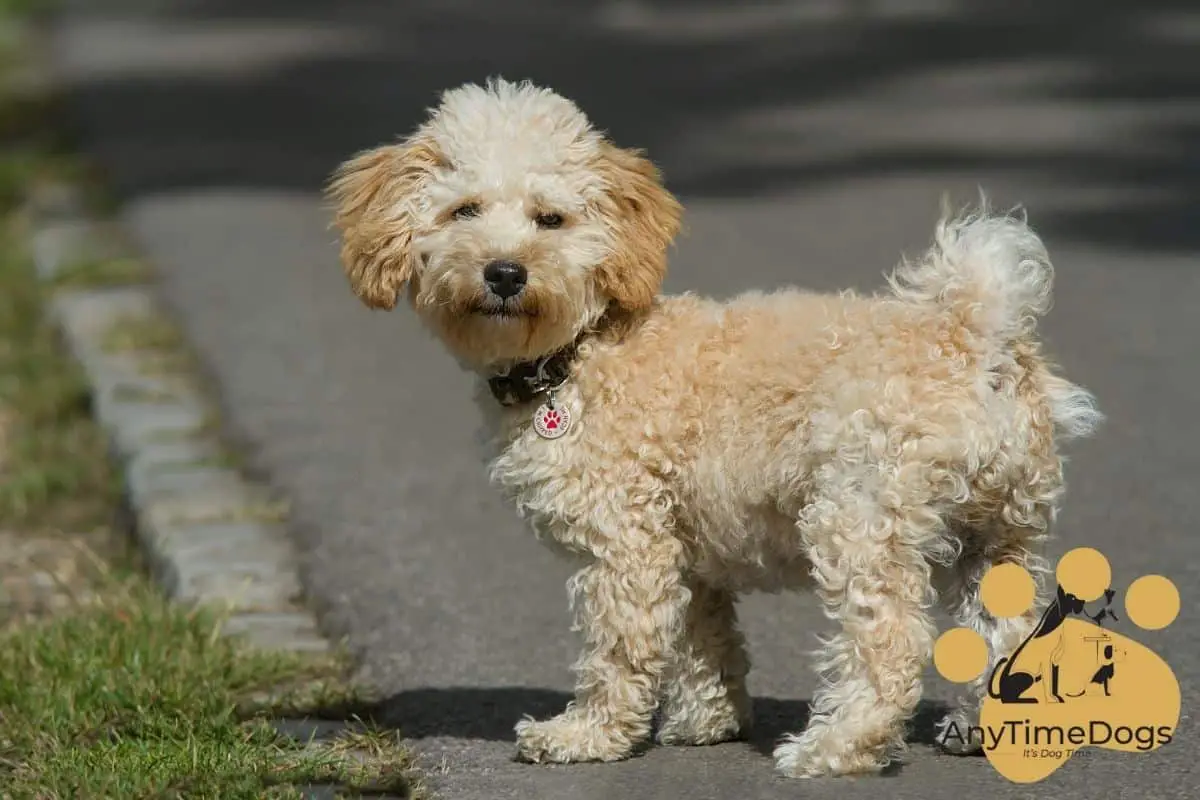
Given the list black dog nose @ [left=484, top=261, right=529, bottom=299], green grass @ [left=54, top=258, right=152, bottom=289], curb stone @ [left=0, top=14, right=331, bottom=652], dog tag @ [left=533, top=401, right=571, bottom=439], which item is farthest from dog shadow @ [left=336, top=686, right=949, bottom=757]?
green grass @ [left=54, top=258, right=152, bottom=289]

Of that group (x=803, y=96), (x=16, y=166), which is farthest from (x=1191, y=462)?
(x=16, y=166)

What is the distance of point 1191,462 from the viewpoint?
7625mm

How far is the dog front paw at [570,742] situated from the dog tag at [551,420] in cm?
69

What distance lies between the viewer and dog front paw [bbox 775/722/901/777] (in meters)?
4.78

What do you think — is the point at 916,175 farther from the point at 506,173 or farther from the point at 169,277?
the point at 506,173

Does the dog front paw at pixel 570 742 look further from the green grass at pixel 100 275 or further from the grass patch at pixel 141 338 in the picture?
the green grass at pixel 100 275

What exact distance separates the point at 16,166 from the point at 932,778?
992 centimetres

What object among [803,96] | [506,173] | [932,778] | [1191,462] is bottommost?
[932,778]

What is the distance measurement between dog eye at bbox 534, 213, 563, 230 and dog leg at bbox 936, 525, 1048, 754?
47.8 inches

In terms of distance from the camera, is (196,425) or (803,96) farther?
(803,96)

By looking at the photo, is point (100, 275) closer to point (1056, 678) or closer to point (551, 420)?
point (551, 420)

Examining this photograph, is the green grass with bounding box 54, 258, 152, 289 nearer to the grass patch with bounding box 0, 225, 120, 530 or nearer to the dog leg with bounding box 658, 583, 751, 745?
the grass patch with bounding box 0, 225, 120, 530

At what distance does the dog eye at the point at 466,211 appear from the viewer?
5.21 metres

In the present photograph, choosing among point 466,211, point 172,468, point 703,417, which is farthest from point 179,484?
point 703,417
